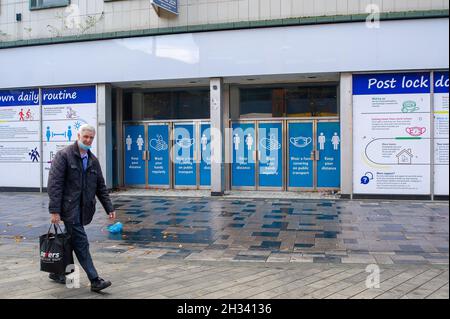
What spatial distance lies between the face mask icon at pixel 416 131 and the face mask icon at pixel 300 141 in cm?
292

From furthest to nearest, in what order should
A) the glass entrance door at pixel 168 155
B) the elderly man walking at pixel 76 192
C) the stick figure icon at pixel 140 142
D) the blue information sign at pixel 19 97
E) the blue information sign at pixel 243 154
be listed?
the stick figure icon at pixel 140 142 → the blue information sign at pixel 19 97 → the glass entrance door at pixel 168 155 → the blue information sign at pixel 243 154 → the elderly man walking at pixel 76 192

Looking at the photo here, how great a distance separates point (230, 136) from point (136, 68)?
132 inches

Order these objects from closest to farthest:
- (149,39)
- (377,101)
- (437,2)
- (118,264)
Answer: (118,264)
(437,2)
(377,101)
(149,39)

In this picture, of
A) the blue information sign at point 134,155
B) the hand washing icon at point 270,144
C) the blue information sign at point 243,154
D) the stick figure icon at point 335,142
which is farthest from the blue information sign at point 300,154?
the blue information sign at point 134,155

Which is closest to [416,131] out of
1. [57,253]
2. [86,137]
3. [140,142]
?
[140,142]

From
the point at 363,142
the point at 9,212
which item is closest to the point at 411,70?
the point at 363,142

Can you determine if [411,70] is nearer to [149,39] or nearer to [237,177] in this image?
[237,177]

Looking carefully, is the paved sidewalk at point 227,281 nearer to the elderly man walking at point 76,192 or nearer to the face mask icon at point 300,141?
the elderly man walking at point 76,192

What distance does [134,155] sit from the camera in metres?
16.1

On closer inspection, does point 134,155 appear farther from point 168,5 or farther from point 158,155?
point 168,5

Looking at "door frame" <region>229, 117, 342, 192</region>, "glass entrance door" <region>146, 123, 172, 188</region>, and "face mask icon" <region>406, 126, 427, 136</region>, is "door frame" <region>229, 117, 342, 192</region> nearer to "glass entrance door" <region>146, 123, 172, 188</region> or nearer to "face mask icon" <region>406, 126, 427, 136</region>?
"glass entrance door" <region>146, 123, 172, 188</region>

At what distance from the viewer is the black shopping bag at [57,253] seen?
5.44 m

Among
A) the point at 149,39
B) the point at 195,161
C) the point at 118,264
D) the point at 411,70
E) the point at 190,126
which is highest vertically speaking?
the point at 149,39

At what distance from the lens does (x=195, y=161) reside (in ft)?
50.8
